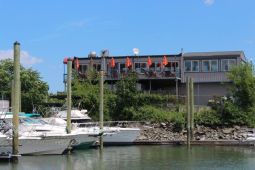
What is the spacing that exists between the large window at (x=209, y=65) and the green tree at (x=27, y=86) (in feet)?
61.5

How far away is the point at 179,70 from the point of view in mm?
64250

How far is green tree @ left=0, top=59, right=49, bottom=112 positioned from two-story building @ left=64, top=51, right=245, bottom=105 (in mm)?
5413

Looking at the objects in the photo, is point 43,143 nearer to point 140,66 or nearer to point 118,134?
point 118,134

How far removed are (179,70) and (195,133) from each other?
52.6 feet

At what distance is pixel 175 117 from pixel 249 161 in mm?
17887

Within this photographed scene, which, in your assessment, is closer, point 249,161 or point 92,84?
point 249,161

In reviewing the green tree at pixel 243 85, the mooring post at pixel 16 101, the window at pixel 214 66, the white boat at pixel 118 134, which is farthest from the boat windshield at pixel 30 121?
the window at pixel 214 66

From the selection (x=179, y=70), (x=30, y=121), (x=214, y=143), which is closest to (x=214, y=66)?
(x=179, y=70)

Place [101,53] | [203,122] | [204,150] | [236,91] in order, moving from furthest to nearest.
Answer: [101,53]
[236,91]
[203,122]
[204,150]

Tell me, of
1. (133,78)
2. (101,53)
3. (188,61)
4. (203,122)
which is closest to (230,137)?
(203,122)

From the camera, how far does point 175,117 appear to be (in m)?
51.8

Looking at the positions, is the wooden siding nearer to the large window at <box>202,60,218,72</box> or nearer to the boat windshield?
the large window at <box>202,60,218,72</box>

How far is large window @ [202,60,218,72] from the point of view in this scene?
63844 mm

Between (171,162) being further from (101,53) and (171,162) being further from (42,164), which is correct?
(101,53)
